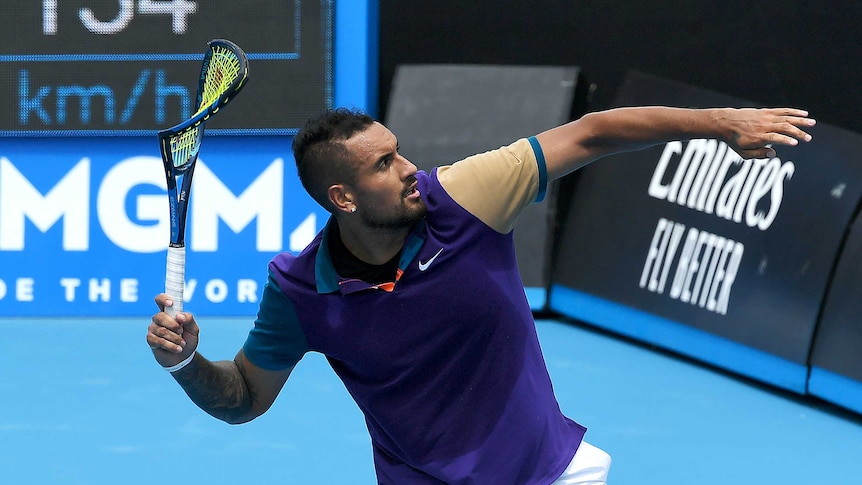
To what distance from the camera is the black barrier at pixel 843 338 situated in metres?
5.44

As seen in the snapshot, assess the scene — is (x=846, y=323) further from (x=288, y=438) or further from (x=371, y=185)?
(x=371, y=185)

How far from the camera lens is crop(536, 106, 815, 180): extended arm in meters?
2.49

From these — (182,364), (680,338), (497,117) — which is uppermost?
(182,364)

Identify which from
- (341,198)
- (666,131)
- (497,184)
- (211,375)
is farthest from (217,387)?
(666,131)

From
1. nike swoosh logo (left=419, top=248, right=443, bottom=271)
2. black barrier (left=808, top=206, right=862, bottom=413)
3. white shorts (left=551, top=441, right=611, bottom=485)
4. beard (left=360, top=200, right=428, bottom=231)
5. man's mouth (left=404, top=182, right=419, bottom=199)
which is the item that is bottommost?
black barrier (left=808, top=206, right=862, bottom=413)

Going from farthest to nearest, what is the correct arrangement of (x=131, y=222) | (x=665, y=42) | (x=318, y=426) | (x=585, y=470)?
(x=665, y=42)
(x=131, y=222)
(x=318, y=426)
(x=585, y=470)

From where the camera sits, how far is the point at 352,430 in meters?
5.36

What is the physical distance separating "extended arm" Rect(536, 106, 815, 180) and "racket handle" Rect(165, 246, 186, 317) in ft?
2.87

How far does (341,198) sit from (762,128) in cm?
96

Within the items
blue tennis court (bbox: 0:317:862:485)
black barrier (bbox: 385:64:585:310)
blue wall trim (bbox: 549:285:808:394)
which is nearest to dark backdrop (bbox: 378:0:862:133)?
black barrier (bbox: 385:64:585:310)

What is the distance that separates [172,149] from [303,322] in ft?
1.75

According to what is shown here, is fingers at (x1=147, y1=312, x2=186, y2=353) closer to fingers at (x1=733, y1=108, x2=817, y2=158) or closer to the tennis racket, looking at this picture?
the tennis racket

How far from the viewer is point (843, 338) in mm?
5520

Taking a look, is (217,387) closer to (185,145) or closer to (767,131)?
(185,145)
